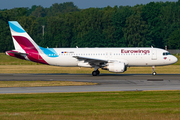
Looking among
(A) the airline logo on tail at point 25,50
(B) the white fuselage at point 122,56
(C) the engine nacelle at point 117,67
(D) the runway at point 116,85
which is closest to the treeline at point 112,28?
(B) the white fuselage at point 122,56

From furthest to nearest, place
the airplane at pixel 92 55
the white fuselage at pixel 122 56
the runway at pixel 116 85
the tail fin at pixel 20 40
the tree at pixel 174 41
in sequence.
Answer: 1. the tree at pixel 174 41
2. the tail fin at pixel 20 40
3. the white fuselage at pixel 122 56
4. the airplane at pixel 92 55
5. the runway at pixel 116 85

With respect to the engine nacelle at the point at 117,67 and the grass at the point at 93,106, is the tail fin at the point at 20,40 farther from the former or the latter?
the grass at the point at 93,106

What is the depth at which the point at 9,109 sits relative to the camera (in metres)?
16.0

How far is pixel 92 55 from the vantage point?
131 ft

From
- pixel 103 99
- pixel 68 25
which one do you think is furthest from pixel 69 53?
pixel 68 25

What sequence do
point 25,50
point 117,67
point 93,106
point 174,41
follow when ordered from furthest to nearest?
point 174,41, point 25,50, point 117,67, point 93,106

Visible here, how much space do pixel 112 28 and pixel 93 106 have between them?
4107 inches

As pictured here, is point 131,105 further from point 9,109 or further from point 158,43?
point 158,43

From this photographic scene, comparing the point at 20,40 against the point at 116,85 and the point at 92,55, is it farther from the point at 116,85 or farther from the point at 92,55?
the point at 116,85

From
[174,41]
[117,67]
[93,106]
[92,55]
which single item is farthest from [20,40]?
[174,41]

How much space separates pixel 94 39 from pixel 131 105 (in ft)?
307

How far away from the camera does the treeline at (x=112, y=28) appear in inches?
4321

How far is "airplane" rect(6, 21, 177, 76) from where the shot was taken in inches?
1526

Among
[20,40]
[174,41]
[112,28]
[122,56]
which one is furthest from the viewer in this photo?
[112,28]
